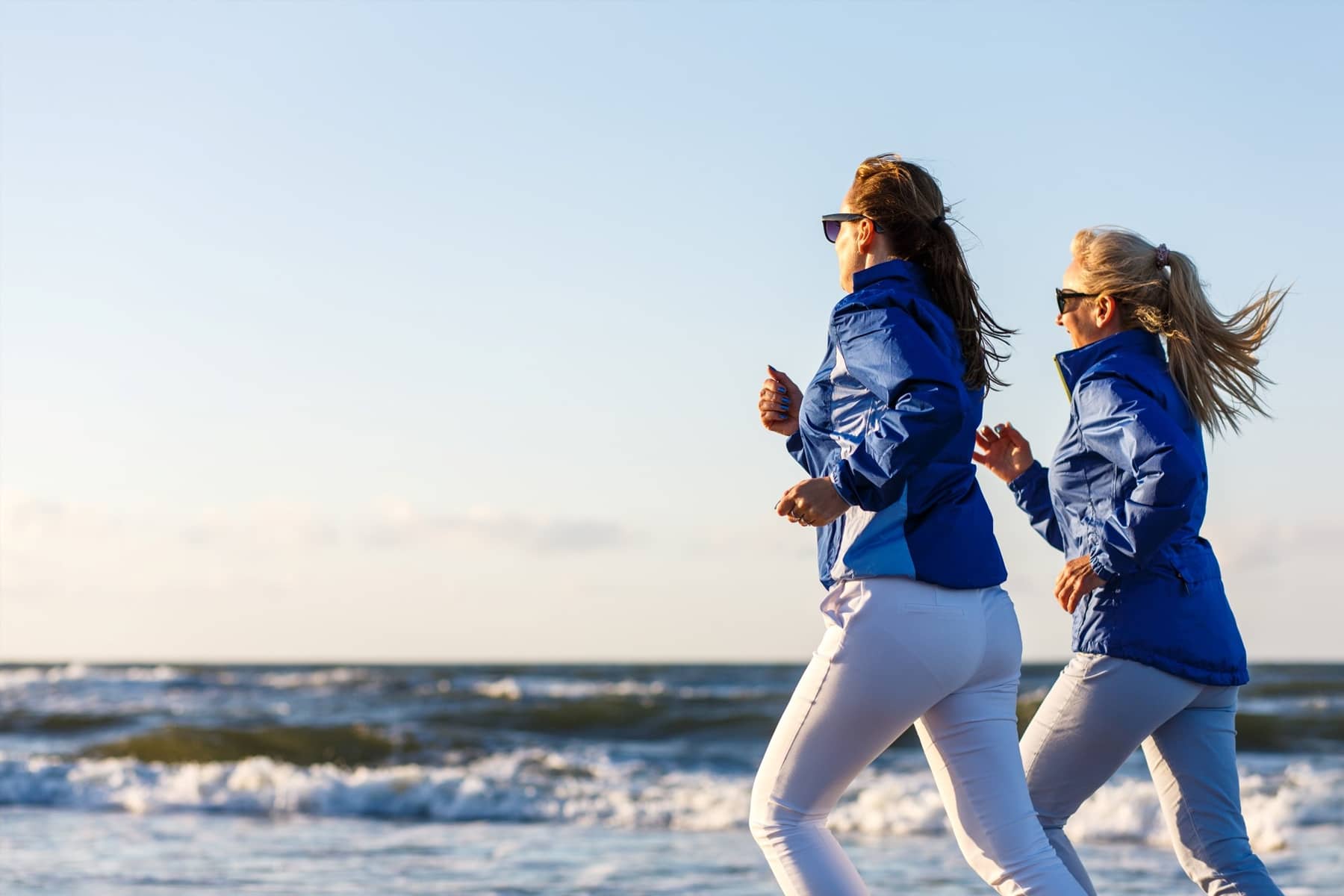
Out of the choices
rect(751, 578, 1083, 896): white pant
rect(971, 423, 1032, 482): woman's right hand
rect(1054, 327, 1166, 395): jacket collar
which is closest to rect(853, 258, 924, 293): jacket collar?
rect(751, 578, 1083, 896): white pant

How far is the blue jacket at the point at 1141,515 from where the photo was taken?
279 cm

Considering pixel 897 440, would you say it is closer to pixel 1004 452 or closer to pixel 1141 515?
pixel 1141 515

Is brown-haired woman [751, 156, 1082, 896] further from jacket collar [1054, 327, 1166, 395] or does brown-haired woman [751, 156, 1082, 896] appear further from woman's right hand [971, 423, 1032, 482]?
woman's right hand [971, 423, 1032, 482]

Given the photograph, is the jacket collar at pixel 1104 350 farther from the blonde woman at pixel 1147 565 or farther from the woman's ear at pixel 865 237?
the woman's ear at pixel 865 237

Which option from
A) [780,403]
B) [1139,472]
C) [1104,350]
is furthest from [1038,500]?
[780,403]

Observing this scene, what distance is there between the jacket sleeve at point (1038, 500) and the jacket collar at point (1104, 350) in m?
0.33

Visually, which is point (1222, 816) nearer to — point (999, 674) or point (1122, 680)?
point (1122, 680)

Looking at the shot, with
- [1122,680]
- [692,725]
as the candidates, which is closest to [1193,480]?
[1122,680]

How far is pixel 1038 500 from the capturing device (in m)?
3.43

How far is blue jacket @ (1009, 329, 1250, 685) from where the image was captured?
2785 millimetres

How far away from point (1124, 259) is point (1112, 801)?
20.1 feet

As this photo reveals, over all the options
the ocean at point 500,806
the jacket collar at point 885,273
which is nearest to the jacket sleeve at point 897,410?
the jacket collar at point 885,273

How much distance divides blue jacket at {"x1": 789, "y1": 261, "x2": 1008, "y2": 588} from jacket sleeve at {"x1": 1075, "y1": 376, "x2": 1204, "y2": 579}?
1.27ft

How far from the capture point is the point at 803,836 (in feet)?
8.29
